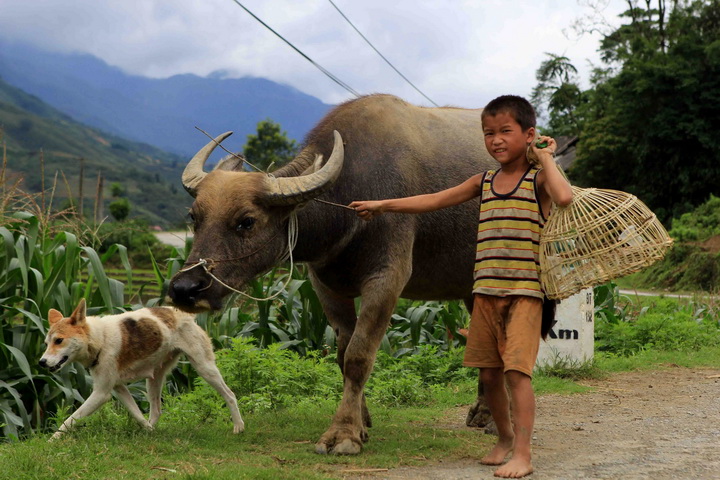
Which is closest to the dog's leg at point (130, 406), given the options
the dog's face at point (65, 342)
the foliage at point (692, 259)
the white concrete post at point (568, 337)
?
the dog's face at point (65, 342)

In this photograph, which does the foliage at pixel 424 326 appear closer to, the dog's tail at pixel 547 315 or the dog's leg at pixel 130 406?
the dog's leg at pixel 130 406

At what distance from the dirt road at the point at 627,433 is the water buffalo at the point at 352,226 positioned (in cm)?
95

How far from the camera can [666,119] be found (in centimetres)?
3109

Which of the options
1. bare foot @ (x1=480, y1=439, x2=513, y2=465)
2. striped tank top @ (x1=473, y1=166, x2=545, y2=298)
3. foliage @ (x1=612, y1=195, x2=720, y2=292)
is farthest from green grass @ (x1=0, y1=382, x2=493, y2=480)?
foliage @ (x1=612, y1=195, x2=720, y2=292)

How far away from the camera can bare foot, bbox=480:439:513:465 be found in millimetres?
4094

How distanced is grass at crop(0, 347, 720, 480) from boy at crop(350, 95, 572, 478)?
61 cm

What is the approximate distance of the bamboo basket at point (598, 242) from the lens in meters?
3.75

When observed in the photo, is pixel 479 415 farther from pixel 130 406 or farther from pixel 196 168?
pixel 196 168

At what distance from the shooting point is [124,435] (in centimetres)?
437

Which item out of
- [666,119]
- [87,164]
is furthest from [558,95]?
[87,164]

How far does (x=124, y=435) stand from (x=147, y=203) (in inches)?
3073

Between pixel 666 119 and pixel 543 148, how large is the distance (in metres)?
29.7

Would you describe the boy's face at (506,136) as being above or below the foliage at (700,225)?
below

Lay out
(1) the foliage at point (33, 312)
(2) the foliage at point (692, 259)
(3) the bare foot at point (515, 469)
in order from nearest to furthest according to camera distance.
Answer: 1. (3) the bare foot at point (515, 469)
2. (1) the foliage at point (33, 312)
3. (2) the foliage at point (692, 259)
